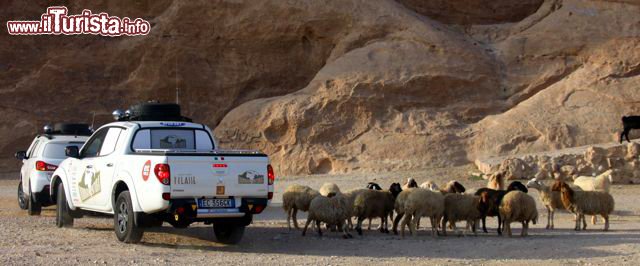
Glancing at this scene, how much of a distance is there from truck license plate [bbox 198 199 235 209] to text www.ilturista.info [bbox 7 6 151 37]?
22903mm

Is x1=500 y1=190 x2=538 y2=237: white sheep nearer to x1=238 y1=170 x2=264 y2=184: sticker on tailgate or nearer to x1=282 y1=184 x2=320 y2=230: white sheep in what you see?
x1=282 y1=184 x2=320 y2=230: white sheep

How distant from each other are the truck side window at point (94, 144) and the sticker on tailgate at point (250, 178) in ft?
10.7

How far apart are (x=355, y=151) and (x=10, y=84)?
14953 mm

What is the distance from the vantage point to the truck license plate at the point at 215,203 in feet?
39.7

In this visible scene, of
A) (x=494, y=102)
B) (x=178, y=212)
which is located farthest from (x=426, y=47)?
(x=178, y=212)

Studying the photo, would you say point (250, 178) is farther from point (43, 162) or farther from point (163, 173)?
point (43, 162)

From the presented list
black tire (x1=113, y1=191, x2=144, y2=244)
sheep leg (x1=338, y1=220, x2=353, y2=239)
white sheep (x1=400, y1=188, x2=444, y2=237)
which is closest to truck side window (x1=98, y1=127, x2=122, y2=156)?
black tire (x1=113, y1=191, x2=144, y2=244)

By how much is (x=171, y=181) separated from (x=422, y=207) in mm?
4913

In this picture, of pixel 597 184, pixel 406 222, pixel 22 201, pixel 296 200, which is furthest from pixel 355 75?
pixel 406 222

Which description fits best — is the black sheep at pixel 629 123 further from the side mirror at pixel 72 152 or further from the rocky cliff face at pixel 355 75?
the side mirror at pixel 72 152

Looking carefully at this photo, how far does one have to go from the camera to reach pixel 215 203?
40.0ft

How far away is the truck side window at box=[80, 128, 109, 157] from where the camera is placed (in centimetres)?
1441

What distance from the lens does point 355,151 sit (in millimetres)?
27828

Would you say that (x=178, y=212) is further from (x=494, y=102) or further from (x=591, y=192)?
(x=494, y=102)
